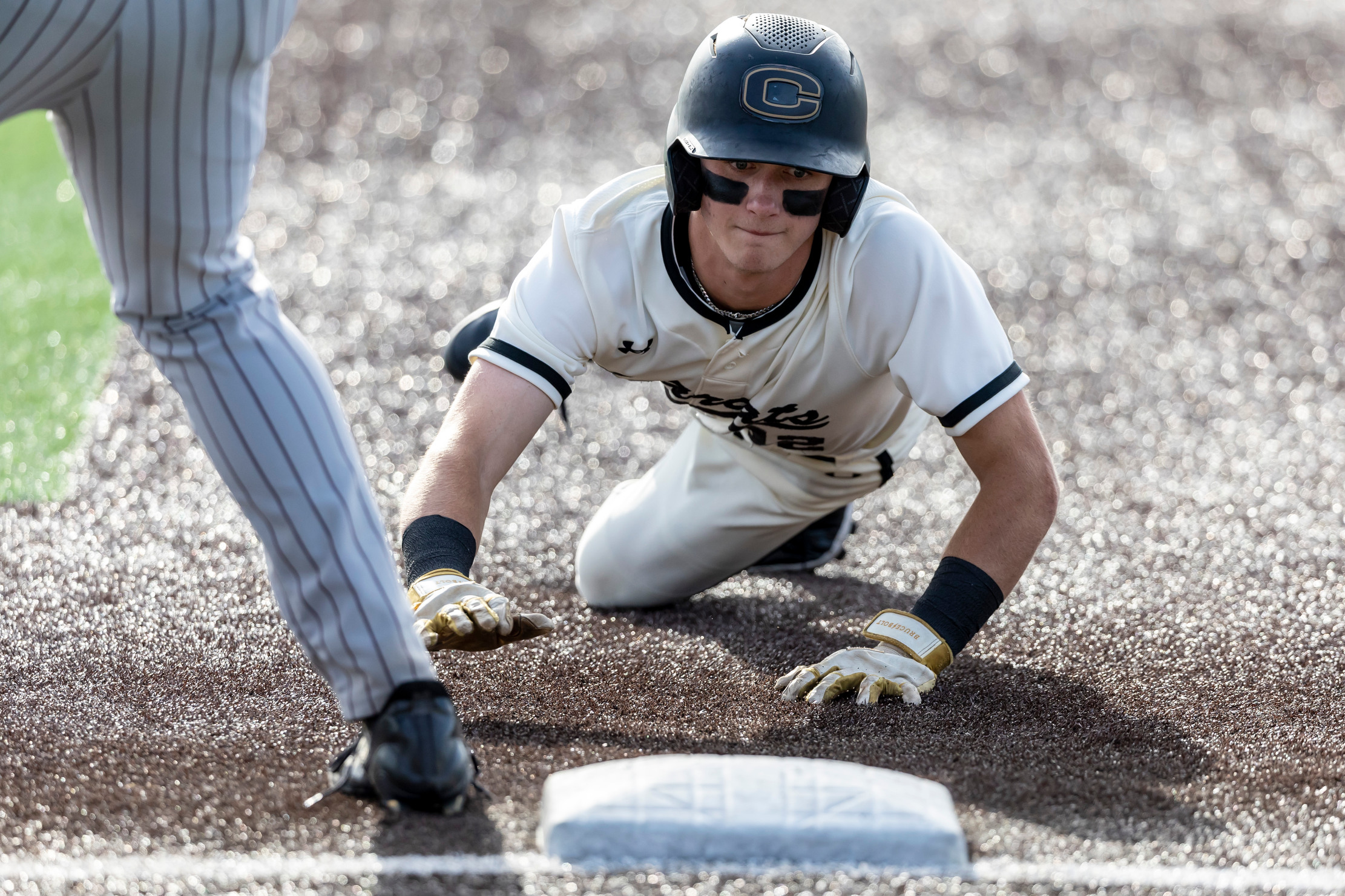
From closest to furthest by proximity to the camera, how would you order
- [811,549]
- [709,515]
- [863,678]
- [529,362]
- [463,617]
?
1. [463,617]
2. [863,678]
3. [529,362]
4. [709,515]
5. [811,549]

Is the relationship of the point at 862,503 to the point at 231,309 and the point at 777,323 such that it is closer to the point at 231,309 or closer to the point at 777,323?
the point at 777,323

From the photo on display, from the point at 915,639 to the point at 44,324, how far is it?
382 centimetres

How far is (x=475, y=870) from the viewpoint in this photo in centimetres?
163

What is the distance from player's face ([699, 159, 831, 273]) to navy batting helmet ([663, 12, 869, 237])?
34mm

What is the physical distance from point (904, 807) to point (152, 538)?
7.37 ft

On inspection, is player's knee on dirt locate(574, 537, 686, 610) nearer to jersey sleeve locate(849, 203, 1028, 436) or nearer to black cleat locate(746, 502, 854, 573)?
black cleat locate(746, 502, 854, 573)

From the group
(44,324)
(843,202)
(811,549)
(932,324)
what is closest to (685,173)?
(843,202)

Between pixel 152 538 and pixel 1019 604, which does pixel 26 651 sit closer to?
pixel 152 538

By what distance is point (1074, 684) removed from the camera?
8.40 ft

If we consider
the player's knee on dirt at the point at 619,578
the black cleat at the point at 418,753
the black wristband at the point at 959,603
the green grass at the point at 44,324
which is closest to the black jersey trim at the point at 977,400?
the black wristband at the point at 959,603

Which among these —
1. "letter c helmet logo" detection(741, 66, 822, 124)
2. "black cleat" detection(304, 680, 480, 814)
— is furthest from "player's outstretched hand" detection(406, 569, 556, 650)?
"letter c helmet logo" detection(741, 66, 822, 124)

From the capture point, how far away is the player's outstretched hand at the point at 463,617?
2.20 metres

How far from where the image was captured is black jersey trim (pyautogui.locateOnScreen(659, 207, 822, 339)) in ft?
8.44

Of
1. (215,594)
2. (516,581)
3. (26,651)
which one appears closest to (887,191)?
(516,581)
